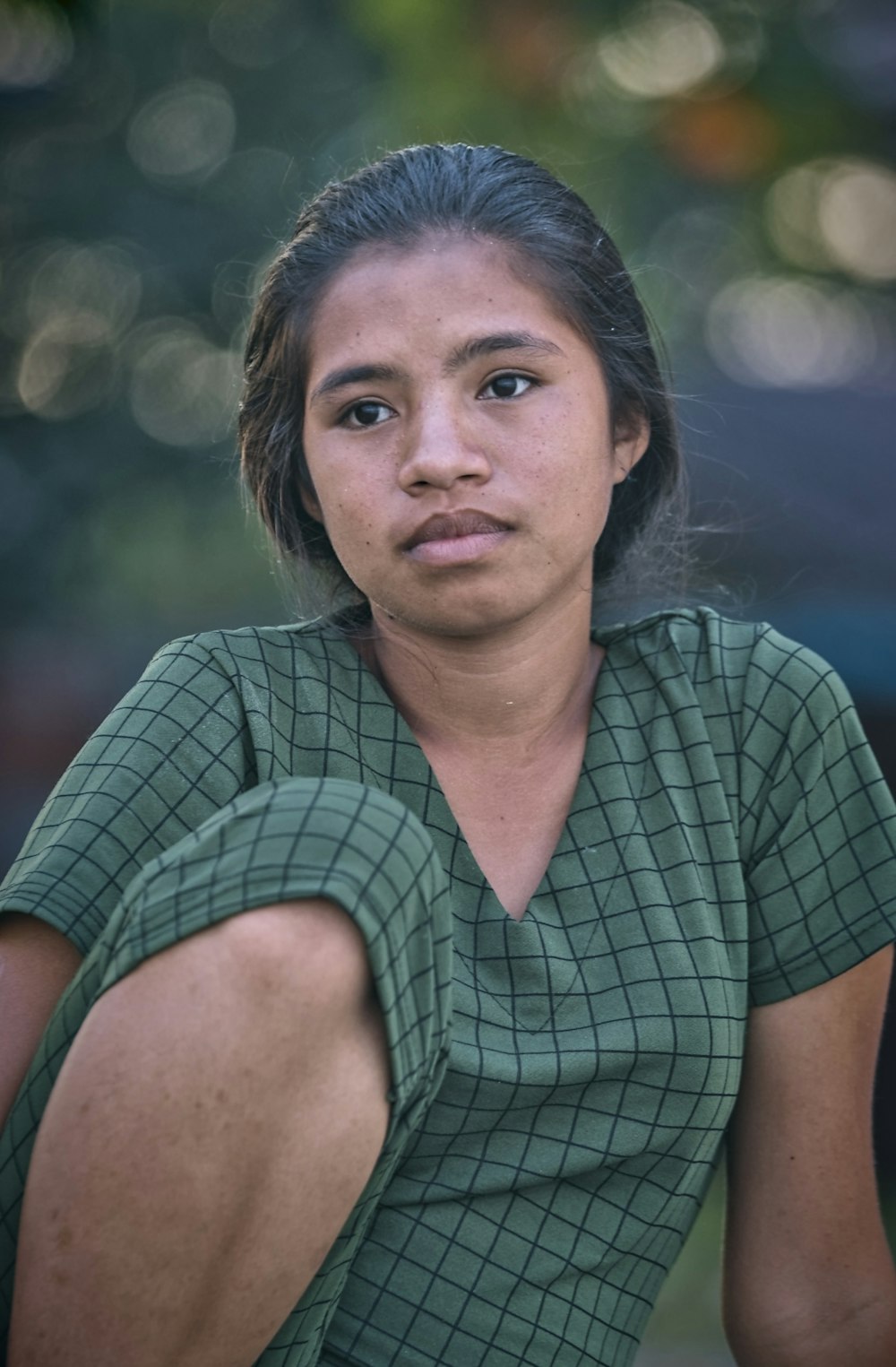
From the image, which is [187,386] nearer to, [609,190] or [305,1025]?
[609,190]

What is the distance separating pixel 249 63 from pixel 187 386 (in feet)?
2.53

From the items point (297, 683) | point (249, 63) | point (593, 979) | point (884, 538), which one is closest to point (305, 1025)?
point (593, 979)

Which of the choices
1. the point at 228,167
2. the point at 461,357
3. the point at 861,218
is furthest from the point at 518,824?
the point at 861,218

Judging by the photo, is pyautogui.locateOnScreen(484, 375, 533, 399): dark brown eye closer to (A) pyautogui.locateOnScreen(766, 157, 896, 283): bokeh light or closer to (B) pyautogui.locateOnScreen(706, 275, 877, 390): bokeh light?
(B) pyautogui.locateOnScreen(706, 275, 877, 390): bokeh light

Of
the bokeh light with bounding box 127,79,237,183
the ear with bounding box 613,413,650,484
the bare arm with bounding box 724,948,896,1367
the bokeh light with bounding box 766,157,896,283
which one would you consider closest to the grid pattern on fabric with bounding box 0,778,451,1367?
the bare arm with bounding box 724,948,896,1367

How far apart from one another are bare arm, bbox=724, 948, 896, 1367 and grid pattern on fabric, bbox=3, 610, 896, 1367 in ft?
0.26

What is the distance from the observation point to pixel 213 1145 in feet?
3.90

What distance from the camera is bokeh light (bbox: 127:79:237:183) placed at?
3619 mm

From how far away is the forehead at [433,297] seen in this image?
178 cm

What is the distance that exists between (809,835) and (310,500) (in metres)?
0.79

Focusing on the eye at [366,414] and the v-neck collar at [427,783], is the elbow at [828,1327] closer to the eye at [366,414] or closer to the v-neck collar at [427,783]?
the v-neck collar at [427,783]

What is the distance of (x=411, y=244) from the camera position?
184 cm

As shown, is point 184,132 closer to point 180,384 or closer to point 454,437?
point 180,384

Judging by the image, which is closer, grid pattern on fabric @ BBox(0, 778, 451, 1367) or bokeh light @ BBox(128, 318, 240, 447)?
grid pattern on fabric @ BBox(0, 778, 451, 1367)
